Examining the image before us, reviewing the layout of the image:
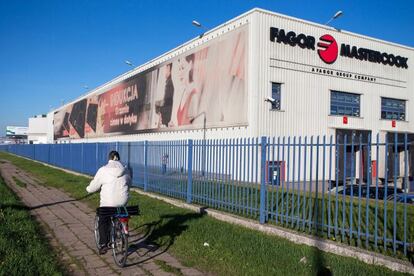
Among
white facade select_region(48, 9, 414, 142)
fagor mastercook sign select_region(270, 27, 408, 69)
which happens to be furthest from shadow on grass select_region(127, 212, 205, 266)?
fagor mastercook sign select_region(270, 27, 408, 69)

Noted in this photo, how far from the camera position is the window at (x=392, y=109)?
26.2m

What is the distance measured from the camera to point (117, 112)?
39.8 meters

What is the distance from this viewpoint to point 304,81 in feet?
73.4

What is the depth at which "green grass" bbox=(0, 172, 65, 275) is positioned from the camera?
→ 5.41m

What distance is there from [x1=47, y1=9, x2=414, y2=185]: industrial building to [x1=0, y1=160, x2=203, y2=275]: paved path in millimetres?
10967

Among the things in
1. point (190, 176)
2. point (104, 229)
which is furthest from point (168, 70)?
point (104, 229)

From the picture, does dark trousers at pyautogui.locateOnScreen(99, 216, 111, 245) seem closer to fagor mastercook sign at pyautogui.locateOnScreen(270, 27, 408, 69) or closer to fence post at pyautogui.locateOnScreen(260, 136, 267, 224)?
fence post at pyautogui.locateOnScreen(260, 136, 267, 224)

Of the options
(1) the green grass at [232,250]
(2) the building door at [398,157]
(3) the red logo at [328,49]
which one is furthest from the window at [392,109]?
(1) the green grass at [232,250]

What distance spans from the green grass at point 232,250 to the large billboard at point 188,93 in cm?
1221

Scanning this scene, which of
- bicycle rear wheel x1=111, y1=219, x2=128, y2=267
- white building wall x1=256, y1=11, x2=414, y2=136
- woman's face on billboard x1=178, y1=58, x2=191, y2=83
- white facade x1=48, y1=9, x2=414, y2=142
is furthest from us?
woman's face on billboard x1=178, y1=58, x2=191, y2=83

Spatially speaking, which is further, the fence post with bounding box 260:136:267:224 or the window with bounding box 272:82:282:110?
the window with bounding box 272:82:282:110

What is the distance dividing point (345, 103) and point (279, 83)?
5.37 meters

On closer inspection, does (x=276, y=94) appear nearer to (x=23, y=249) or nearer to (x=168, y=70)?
(x=168, y=70)

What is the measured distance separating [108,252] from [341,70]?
20.4 metres
